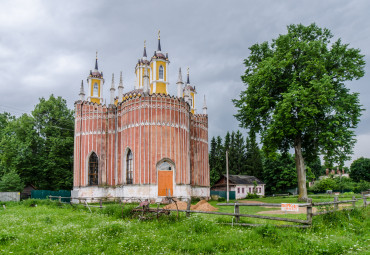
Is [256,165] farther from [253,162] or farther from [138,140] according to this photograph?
[138,140]

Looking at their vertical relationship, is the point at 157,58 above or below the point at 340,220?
above

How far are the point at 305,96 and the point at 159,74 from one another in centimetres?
1587

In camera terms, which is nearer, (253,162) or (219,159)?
(219,159)

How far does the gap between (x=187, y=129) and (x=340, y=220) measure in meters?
21.6

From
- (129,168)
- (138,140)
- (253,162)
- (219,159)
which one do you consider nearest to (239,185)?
(219,159)

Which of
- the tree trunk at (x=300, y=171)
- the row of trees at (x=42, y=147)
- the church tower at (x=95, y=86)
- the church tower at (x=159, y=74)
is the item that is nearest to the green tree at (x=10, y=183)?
the row of trees at (x=42, y=147)

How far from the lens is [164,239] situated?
10891mm

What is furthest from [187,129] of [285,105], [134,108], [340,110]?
[340,110]

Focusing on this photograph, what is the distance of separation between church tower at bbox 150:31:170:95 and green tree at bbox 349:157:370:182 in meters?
63.3

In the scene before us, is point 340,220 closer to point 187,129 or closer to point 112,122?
point 187,129

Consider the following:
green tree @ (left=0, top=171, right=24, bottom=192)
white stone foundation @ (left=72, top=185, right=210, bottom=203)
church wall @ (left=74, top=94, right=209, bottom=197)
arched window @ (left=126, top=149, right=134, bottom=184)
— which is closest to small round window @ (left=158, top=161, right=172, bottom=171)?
church wall @ (left=74, top=94, right=209, bottom=197)

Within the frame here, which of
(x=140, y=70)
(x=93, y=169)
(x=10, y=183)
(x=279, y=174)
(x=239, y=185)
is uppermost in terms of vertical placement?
(x=140, y=70)

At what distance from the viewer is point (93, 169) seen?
3459 cm

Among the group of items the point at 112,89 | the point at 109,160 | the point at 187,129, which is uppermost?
the point at 112,89
